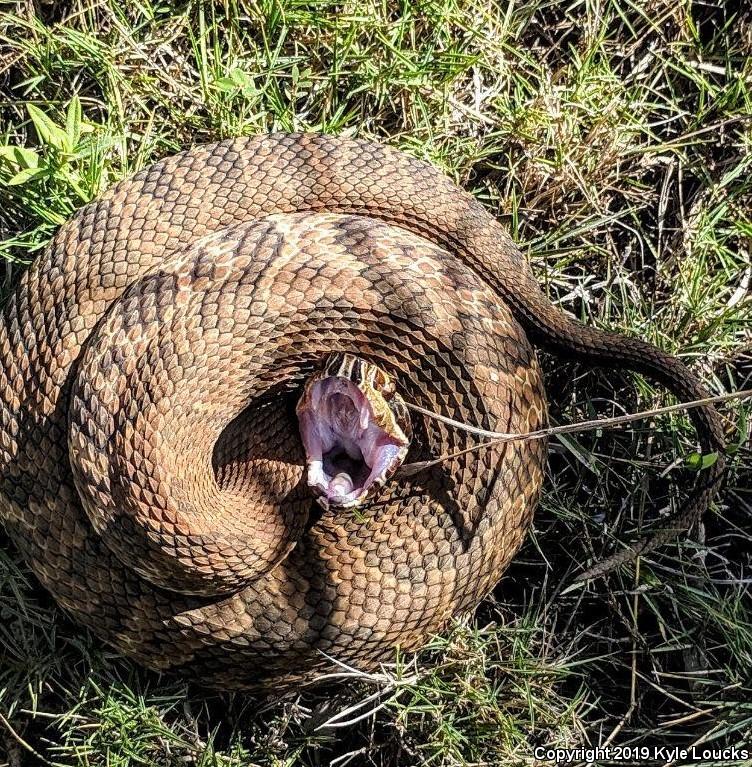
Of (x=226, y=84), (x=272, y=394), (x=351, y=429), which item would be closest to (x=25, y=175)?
(x=226, y=84)

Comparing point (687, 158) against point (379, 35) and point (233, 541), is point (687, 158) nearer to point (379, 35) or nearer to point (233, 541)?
point (379, 35)

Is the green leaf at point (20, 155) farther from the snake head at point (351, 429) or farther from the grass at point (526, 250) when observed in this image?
the snake head at point (351, 429)

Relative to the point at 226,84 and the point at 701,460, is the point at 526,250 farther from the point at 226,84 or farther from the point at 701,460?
the point at 226,84

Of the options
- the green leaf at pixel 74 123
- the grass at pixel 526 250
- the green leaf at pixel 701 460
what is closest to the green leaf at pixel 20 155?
the grass at pixel 526 250

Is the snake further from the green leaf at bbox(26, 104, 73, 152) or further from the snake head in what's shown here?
the green leaf at bbox(26, 104, 73, 152)

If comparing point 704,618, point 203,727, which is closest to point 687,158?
point 704,618

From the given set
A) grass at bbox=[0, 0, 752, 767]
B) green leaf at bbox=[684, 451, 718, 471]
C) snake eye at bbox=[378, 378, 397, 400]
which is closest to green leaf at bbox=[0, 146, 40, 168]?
grass at bbox=[0, 0, 752, 767]
